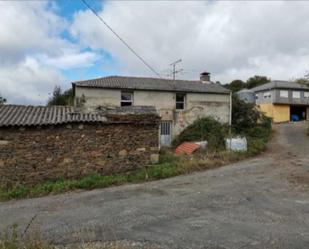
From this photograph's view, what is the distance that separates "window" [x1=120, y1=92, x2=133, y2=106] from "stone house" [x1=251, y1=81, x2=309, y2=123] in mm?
24590

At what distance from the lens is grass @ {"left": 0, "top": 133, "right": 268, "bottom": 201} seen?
12.7 m

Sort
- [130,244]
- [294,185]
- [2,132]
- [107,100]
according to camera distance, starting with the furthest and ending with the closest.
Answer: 1. [107,100]
2. [2,132]
3. [294,185]
4. [130,244]

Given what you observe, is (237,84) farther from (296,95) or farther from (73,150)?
(73,150)

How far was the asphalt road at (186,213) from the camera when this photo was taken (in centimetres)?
679

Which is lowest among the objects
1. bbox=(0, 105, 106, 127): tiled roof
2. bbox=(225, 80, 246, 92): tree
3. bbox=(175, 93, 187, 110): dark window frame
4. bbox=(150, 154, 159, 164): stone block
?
bbox=(150, 154, 159, 164): stone block

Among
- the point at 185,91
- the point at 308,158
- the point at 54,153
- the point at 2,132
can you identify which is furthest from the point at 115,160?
the point at 185,91

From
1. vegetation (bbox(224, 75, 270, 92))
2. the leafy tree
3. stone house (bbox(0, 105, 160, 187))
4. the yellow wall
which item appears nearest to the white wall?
stone house (bbox(0, 105, 160, 187))

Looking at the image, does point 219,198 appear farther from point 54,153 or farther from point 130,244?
point 54,153

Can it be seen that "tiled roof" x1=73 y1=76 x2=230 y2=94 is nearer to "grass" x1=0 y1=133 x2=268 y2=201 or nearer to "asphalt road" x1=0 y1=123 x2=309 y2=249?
"grass" x1=0 y1=133 x2=268 y2=201

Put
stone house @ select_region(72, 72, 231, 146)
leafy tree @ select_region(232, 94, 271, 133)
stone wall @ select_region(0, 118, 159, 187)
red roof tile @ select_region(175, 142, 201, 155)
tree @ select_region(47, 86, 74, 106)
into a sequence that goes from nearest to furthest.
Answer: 1. stone wall @ select_region(0, 118, 159, 187)
2. red roof tile @ select_region(175, 142, 201, 155)
3. stone house @ select_region(72, 72, 231, 146)
4. leafy tree @ select_region(232, 94, 271, 133)
5. tree @ select_region(47, 86, 74, 106)

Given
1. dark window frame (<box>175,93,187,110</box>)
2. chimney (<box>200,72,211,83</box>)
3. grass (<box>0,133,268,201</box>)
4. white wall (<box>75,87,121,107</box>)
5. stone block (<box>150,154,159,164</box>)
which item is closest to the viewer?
grass (<box>0,133,268,201</box>)

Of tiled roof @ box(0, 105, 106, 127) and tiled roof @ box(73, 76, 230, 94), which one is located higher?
tiled roof @ box(73, 76, 230, 94)

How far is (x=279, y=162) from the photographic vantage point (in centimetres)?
1777

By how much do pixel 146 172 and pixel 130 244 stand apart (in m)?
8.53
